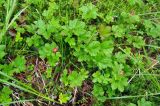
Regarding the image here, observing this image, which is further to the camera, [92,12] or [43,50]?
[92,12]

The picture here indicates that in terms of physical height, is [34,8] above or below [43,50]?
above

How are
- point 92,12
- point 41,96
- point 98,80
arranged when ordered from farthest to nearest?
point 92,12 → point 98,80 → point 41,96

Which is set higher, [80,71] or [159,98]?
[80,71]

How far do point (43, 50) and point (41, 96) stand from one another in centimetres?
43

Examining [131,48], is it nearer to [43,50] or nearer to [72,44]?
[72,44]

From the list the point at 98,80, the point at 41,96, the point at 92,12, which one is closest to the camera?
the point at 41,96

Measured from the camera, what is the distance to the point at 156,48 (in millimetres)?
3045

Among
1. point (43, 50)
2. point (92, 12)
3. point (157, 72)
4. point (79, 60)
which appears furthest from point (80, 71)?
point (157, 72)

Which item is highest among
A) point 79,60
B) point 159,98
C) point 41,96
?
point 79,60

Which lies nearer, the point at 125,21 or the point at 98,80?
the point at 98,80

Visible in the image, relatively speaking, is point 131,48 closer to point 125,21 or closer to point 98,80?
point 125,21

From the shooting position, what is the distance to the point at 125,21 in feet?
9.95

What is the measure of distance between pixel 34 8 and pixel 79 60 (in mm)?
696

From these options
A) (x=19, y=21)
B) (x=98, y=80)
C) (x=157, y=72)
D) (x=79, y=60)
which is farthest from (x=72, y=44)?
(x=157, y=72)
